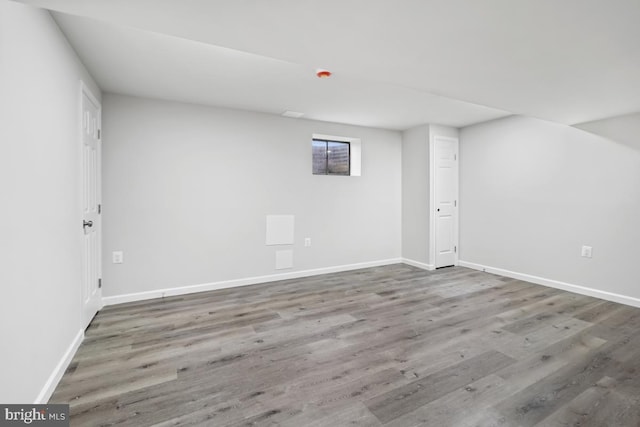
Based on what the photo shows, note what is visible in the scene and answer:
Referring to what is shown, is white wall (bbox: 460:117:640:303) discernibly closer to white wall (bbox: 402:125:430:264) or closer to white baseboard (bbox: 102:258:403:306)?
white wall (bbox: 402:125:430:264)

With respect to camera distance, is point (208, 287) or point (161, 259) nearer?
point (161, 259)

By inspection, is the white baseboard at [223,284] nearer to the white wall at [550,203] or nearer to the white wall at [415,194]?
the white wall at [415,194]

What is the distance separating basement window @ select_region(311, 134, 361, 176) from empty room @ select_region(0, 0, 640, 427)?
3 cm

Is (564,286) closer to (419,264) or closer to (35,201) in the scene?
(419,264)

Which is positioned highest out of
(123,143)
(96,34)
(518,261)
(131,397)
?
(96,34)

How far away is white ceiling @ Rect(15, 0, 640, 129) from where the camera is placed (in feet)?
4.62

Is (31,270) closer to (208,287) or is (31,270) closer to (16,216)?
(16,216)

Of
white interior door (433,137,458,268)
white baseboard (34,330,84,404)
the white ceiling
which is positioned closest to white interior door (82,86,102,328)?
white baseboard (34,330,84,404)

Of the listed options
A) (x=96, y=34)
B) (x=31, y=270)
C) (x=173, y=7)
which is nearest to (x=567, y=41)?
(x=173, y=7)

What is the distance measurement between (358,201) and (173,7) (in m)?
3.74

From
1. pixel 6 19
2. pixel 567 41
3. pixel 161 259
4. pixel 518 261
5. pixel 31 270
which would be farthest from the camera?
pixel 518 261

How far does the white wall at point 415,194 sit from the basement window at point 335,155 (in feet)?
3.01

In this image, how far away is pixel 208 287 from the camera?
12.2 feet

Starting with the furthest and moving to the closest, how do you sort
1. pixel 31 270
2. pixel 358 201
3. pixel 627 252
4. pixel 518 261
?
pixel 358 201
pixel 518 261
pixel 627 252
pixel 31 270
